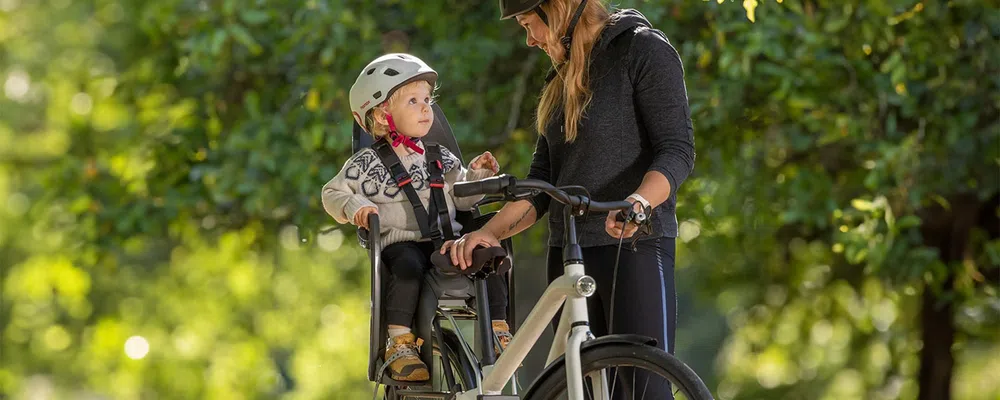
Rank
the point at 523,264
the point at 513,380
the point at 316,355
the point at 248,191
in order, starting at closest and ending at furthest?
the point at 513,380, the point at 248,191, the point at 523,264, the point at 316,355

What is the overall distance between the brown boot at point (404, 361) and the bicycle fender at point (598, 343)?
0.54 m

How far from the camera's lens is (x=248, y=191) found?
7.00 meters

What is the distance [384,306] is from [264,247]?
485 centimetres

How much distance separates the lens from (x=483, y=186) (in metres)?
2.90

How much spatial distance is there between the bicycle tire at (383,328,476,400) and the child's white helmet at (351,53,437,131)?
605 mm

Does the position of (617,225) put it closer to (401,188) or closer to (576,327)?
(576,327)

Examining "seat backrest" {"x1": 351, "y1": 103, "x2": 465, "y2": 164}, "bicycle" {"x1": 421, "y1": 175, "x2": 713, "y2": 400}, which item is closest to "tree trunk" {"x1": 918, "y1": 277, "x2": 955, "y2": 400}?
"seat backrest" {"x1": 351, "y1": 103, "x2": 465, "y2": 164}

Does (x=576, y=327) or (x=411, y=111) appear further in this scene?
(x=411, y=111)

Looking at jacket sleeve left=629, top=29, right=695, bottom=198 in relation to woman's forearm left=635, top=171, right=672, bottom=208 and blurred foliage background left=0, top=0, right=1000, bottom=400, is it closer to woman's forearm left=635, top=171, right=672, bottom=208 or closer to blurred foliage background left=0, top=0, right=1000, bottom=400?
woman's forearm left=635, top=171, right=672, bottom=208

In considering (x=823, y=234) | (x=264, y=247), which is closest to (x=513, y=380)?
(x=264, y=247)

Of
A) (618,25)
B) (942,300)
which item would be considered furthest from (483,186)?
(942,300)

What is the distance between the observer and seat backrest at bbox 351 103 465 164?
3.82 metres

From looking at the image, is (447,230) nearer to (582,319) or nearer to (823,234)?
(582,319)

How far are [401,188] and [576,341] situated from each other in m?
0.86
